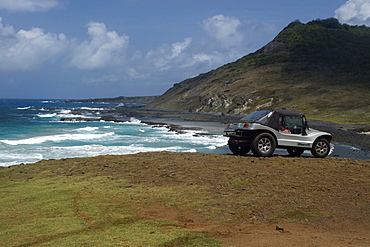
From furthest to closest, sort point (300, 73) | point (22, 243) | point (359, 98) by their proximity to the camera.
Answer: point (300, 73)
point (359, 98)
point (22, 243)

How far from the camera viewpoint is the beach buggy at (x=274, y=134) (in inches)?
598

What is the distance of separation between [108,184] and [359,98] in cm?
8026

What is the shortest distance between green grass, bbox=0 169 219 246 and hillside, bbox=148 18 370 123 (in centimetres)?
5714

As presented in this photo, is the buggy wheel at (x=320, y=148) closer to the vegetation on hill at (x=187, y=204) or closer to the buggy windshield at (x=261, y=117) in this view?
the vegetation on hill at (x=187, y=204)

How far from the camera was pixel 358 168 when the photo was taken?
13344 mm

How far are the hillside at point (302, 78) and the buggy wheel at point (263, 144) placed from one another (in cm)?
4991

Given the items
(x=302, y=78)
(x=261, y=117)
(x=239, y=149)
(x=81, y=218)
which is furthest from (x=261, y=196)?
(x=302, y=78)

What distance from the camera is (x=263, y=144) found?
15.2 m

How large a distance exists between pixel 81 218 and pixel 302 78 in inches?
4350

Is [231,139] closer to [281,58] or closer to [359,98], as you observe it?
[359,98]

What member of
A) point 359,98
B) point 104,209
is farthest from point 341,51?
point 104,209

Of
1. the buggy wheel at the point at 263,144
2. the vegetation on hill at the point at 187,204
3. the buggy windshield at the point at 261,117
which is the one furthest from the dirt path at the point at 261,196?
the buggy windshield at the point at 261,117

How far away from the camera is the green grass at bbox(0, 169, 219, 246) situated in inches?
269

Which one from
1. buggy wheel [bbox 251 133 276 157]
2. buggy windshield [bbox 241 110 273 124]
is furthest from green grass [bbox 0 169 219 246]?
buggy windshield [bbox 241 110 273 124]
